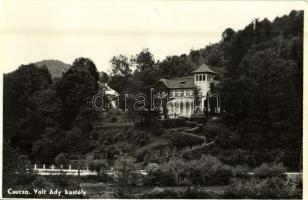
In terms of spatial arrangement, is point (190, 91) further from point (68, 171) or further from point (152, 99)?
point (68, 171)

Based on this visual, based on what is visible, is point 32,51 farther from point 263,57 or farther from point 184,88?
point 263,57

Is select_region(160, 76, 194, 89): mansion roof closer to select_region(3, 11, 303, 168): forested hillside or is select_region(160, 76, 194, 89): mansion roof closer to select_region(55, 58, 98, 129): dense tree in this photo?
select_region(3, 11, 303, 168): forested hillside

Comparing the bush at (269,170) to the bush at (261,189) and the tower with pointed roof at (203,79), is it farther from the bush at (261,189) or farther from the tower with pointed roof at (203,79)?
the tower with pointed roof at (203,79)

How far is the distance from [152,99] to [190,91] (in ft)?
1.93

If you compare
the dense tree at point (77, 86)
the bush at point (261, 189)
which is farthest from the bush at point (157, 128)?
the bush at point (261, 189)

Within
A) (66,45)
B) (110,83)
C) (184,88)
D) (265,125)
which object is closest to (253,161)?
(265,125)

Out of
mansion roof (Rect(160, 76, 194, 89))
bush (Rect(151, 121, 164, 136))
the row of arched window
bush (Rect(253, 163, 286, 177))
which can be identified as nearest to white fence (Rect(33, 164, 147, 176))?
bush (Rect(151, 121, 164, 136))

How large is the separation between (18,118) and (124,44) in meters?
1.98

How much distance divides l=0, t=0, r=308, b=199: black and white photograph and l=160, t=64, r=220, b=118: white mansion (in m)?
0.02

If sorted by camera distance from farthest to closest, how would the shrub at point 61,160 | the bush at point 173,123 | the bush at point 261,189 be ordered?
the shrub at point 61,160
the bush at point 173,123
the bush at point 261,189

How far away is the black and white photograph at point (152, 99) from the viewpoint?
10.1 m

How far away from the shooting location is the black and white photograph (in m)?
10.1

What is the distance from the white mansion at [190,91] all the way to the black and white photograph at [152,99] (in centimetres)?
2

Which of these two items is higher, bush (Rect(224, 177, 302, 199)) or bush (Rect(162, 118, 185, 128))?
bush (Rect(162, 118, 185, 128))
